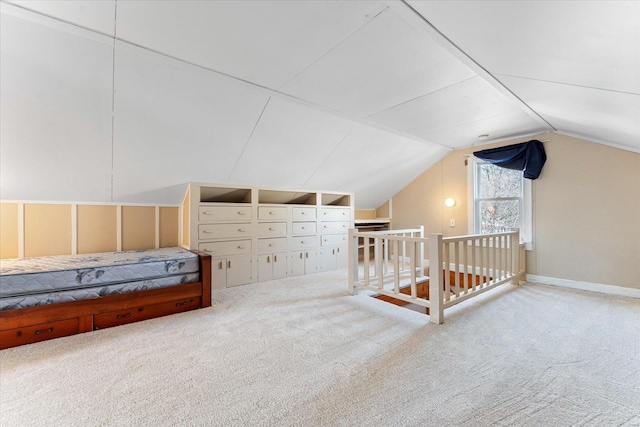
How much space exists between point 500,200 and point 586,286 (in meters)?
1.45

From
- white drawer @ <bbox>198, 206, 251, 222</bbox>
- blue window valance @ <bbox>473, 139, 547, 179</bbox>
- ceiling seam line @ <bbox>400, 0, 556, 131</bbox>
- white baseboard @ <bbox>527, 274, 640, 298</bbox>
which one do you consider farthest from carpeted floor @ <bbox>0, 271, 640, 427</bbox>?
ceiling seam line @ <bbox>400, 0, 556, 131</bbox>

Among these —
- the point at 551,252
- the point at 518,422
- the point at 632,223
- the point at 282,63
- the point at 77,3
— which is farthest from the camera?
the point at 551,252

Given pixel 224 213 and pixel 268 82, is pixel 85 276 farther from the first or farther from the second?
pixel 268 82

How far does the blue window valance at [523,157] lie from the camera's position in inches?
138

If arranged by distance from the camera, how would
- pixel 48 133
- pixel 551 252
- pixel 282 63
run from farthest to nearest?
pixel 551 252
pixel 48 133
pixel 282 63

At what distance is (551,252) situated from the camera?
3.51 m

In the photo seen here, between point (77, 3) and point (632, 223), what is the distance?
5183 millimetres

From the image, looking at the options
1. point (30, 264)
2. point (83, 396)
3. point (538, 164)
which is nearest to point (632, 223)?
point (538, 164)

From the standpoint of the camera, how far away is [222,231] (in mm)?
3373

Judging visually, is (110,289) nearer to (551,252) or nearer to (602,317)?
(602,317)

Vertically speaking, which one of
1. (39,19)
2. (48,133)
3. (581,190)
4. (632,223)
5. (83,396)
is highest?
(39,19)

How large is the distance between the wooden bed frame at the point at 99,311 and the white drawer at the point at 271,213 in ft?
3.56

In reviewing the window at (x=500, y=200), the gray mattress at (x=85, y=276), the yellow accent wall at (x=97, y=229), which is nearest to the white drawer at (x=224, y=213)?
the gray mattress at (x=85, y=276)

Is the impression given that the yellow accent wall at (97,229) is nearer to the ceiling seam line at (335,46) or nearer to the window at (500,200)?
the ceiling seam line at (335,46)
